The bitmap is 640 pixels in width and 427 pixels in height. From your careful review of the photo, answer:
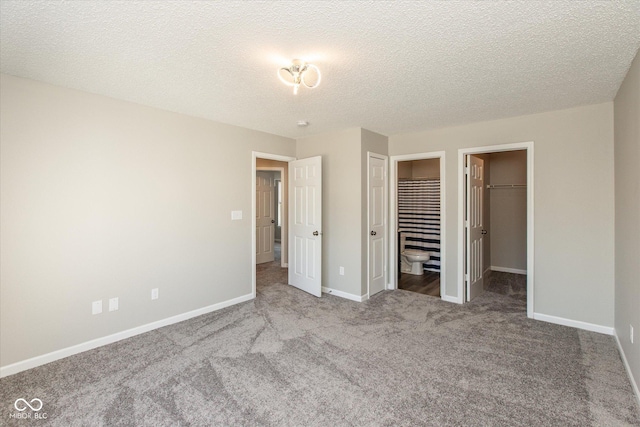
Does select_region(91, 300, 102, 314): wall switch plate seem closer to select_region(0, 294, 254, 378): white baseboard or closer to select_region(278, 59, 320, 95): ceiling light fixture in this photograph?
select_region(0, 294, 254, 378): white baseboard

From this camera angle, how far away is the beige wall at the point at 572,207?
305cm

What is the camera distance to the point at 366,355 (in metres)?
2.64

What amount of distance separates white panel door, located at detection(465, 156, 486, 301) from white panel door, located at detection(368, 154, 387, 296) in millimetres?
1150

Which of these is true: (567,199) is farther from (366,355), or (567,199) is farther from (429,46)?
(366,355)

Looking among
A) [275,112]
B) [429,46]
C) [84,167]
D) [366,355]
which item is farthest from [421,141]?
[84,167]

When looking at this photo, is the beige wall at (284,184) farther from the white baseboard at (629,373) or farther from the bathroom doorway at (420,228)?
the white baseboard at (629,373)

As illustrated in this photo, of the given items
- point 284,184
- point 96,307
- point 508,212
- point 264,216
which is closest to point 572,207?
point 508,212

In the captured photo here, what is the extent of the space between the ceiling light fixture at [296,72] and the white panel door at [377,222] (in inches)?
80.3

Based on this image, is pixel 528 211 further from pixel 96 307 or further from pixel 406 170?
pixel 96 307

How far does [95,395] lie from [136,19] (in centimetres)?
247

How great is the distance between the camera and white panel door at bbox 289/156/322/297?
430 cm

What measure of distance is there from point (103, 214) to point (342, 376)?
264 cm

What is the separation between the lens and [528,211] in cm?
350

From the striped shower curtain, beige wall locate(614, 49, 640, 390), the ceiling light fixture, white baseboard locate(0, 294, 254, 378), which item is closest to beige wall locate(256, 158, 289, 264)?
the striped shower curtain
